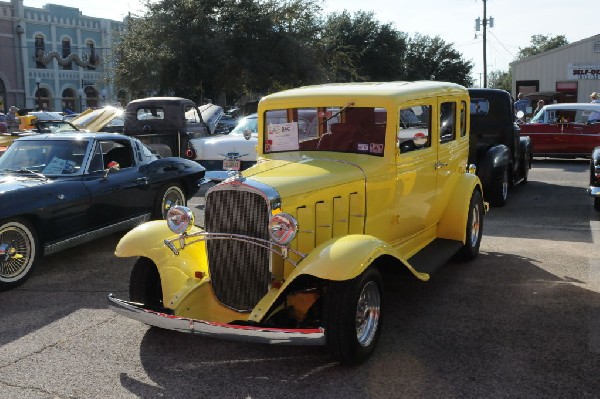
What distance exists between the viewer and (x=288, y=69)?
29172mm

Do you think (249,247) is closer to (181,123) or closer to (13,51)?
(181,123)

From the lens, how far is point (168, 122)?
1291 cm

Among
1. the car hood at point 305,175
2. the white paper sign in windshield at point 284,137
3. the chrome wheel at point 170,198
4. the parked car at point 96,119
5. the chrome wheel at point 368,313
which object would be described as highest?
the parked car at point 96,119

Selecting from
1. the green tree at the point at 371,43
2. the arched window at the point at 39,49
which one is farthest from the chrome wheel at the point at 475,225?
the arched window at the point at 39,49

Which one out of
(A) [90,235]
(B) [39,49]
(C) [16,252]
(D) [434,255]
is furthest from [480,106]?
(B) [39,49]

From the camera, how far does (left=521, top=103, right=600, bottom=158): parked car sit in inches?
572

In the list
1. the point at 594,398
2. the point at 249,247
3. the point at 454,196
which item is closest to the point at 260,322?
the point at 249,247

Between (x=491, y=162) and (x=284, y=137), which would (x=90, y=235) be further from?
(x=491, y=162)

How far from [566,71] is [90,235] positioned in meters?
35.4

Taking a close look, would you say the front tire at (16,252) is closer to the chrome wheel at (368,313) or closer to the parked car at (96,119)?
the chrome wheel at (368,313)

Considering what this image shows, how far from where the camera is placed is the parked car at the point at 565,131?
1453cm

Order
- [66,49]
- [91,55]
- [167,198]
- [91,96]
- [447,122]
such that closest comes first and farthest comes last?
[447,122] → [167,198] → [66,49] → [91,55] → [91,96]

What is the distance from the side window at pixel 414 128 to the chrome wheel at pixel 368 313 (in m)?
1.43

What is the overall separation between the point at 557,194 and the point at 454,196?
5.59 metres
